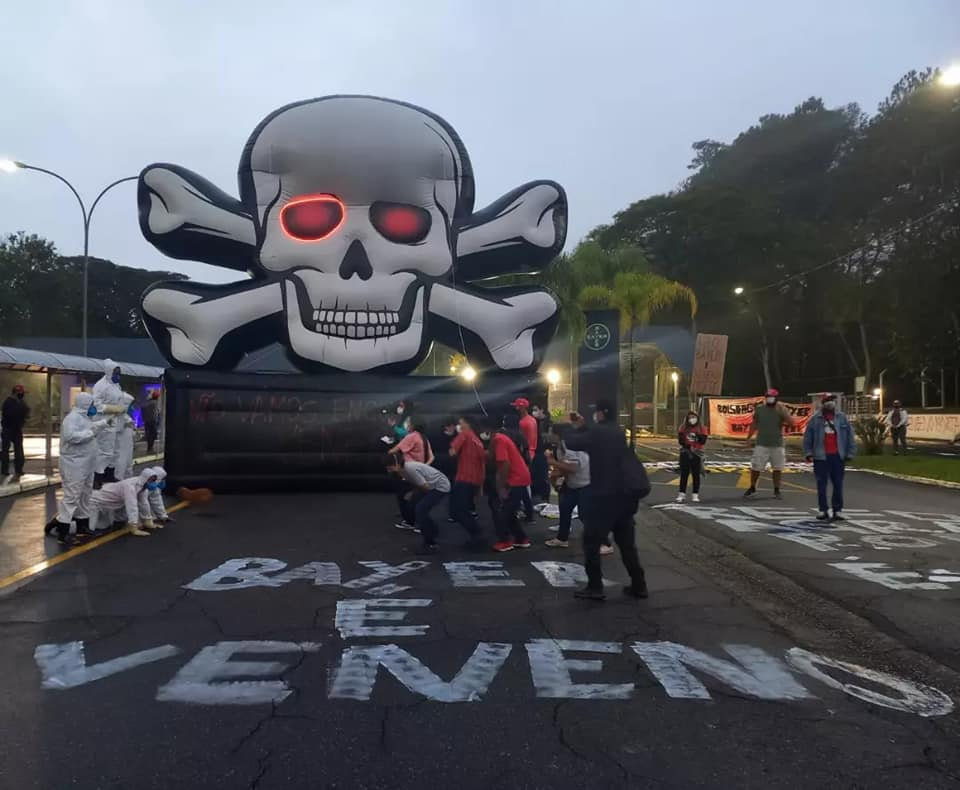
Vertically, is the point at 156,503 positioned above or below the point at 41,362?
below

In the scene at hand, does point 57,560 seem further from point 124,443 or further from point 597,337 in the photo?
point 597,337

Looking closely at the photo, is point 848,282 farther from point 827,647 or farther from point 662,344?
point 827,647

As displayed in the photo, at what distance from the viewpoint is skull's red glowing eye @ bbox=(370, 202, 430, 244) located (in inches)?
544

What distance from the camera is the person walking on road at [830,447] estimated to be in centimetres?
1001

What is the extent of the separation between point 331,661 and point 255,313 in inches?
390

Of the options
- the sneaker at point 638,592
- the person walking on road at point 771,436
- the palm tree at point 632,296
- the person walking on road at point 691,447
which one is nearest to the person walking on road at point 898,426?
the palm tree at point 632,296

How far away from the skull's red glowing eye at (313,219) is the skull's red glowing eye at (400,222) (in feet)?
2.30

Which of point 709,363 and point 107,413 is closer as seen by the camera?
point 107,413

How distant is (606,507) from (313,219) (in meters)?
9.25

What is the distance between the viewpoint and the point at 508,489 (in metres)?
8.51

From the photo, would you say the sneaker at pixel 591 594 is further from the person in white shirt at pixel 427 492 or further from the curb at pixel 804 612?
the person in white shirt at pixel 427 492

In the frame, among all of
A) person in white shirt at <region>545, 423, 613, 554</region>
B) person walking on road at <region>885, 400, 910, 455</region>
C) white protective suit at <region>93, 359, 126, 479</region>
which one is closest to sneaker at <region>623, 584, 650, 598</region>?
person in white shirt at <region>545, 423, 613, 554</region>

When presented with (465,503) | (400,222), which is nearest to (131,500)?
(465,503)

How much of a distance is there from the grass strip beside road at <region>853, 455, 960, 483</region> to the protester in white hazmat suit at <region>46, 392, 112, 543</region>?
48.8 feet
